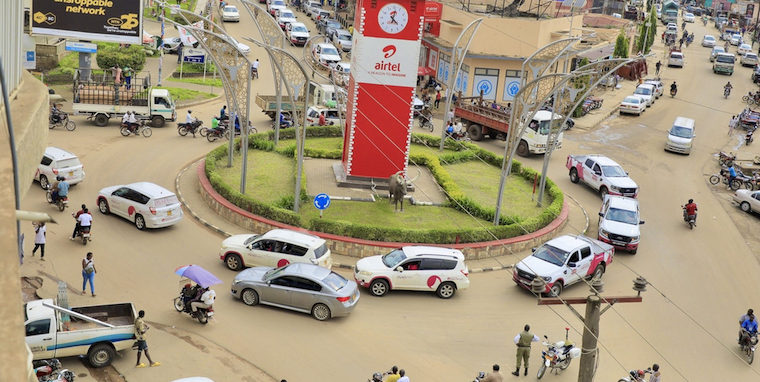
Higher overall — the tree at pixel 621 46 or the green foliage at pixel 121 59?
the tree at pixel 621 46

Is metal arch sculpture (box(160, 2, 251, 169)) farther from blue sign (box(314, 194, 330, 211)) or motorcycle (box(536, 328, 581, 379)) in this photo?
motorcycle (box(536, 328, 581, 379))

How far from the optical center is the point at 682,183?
36.7 metres

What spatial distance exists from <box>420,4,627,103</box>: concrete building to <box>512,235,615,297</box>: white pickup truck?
24.3 m

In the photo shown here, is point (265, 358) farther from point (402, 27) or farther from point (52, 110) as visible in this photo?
→ point (52, 110)

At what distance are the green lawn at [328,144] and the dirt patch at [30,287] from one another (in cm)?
1631

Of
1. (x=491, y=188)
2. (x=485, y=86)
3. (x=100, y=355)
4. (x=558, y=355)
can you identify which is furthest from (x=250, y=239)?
(x=485, y=86)

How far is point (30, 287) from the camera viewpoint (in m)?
19.7

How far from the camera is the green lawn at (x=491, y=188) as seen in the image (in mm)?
29438

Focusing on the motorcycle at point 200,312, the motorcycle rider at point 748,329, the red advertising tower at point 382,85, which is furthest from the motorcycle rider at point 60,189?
the motorcycle rider at point 748,329

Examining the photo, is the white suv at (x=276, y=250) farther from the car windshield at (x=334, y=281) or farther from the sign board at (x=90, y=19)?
the sign board at (x=90, y=19)

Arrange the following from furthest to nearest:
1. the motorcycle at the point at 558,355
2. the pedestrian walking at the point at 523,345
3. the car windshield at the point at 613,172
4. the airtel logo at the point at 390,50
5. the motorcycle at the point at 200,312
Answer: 1. the car windshield at the point at 613,172
2. the airtel logo at the point at 390,50
3. the motorcycle at the point at 200,312
4. the motorcycle at the point at 558,355
5. the pedestrian walking at the point at 523,345

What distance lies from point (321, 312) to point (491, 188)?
13232 millimetres

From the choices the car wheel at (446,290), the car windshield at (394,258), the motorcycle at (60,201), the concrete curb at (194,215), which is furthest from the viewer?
the motorcycle at (60,201)

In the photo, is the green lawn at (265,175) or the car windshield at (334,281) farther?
the green lawn at (265,175)
